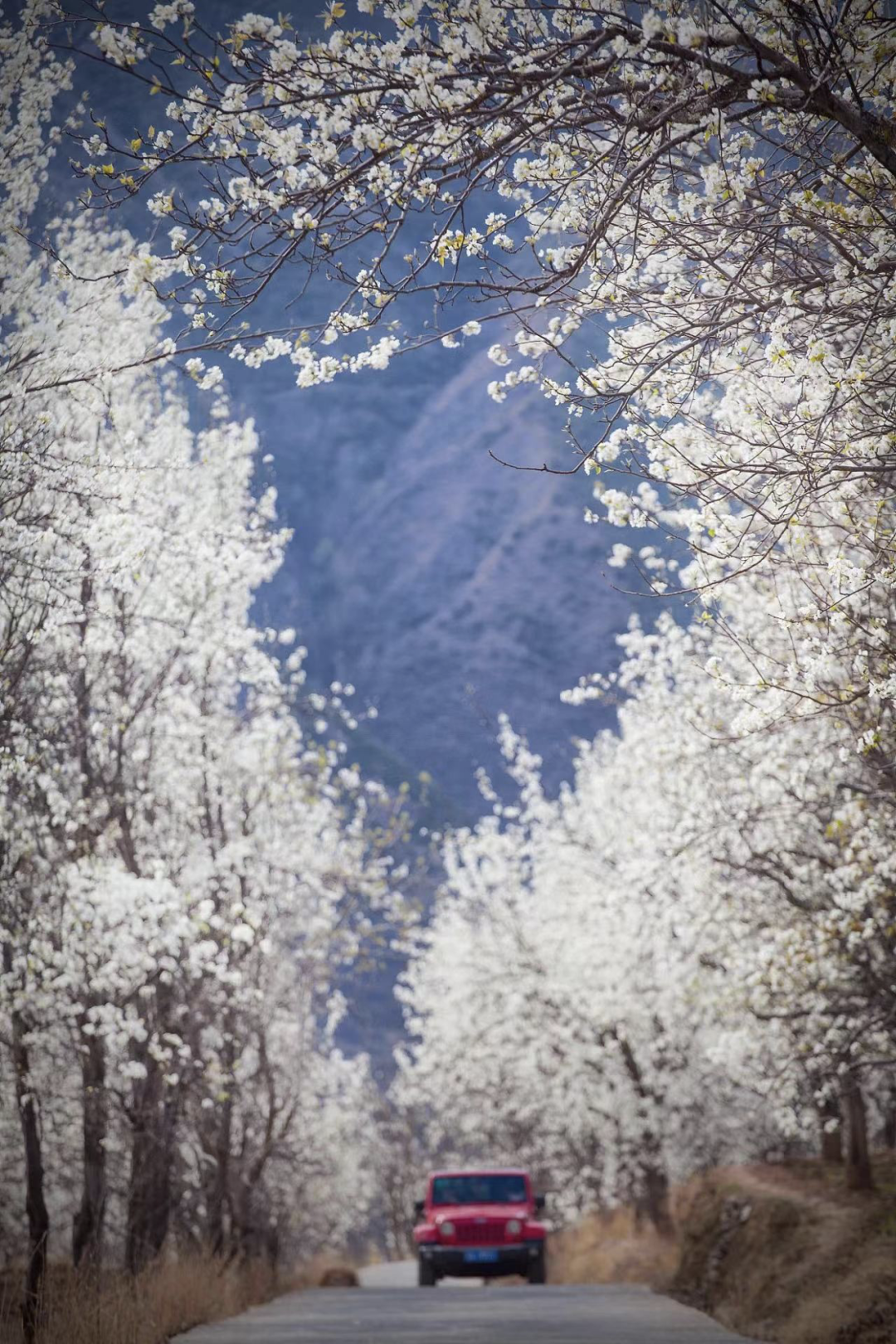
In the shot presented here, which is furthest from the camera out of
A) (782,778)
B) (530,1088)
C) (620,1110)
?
(530,1088)

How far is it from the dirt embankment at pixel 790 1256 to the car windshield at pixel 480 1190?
2.31 metres

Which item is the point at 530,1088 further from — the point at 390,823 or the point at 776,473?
the point at 776,473

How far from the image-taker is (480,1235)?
20422mm

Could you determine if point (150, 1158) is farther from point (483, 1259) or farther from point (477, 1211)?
point (483, 1259)

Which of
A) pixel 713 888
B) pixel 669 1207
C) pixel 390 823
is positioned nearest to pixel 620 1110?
pixel 669 1207

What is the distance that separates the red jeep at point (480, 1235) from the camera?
20.3 meters

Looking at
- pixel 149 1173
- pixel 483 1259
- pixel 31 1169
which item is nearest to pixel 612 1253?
pixel 483 1259

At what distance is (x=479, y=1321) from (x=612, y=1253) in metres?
13.1

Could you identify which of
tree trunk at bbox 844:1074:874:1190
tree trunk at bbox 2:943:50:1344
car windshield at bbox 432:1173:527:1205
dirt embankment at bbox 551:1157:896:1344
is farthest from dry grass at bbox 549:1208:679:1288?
tree trunk at bbox 2:943:50:1344

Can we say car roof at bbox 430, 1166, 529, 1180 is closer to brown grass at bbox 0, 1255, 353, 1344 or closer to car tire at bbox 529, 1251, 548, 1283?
car tire at bbox 529, 1251, 548, 1283

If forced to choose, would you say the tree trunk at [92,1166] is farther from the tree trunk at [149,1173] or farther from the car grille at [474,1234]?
the car grille at [474,1234]

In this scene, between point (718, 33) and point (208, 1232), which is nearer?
point (718, 33)

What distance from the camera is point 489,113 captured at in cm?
620

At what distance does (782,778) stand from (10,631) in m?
6.72
